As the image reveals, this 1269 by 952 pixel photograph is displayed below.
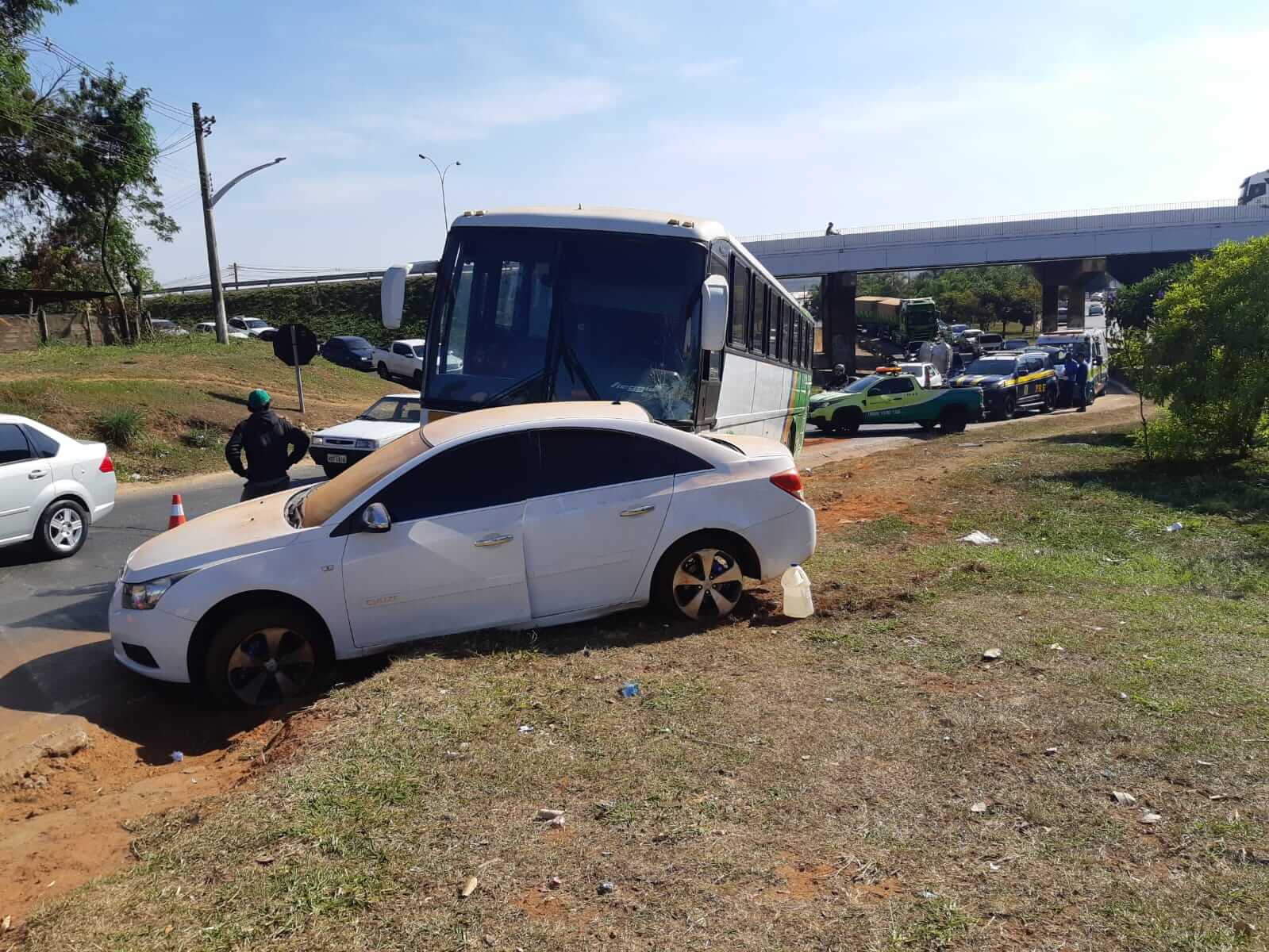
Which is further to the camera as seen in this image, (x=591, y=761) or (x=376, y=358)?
(x=376, y=358)

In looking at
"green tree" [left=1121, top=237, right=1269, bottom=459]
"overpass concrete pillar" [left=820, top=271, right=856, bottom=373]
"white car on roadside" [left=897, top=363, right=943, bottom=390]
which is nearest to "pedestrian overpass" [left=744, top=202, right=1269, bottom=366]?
"overpass concrete pillar" [left=820, top=271, right=856, bottom=373]

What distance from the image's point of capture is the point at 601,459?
279 inches

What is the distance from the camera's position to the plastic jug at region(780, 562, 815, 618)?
7.43 m

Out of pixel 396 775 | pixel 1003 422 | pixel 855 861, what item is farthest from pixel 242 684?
pixel 1003 422

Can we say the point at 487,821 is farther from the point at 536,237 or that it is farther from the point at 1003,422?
the point at 1003,422

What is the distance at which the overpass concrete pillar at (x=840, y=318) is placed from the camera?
210ft

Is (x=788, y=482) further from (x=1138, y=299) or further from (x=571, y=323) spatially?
(x=1138, y=299)

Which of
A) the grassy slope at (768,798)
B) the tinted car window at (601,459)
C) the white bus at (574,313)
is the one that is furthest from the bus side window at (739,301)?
the grassy slope at (768,798)

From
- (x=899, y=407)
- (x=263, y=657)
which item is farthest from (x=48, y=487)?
(x=899, y=407)

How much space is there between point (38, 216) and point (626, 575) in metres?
36.5

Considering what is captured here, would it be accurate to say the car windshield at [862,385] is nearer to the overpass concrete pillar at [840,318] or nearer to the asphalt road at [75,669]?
the asphalt road at [75,669]

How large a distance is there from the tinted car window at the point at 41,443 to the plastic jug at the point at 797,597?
7.66 meters

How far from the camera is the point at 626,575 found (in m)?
7.03

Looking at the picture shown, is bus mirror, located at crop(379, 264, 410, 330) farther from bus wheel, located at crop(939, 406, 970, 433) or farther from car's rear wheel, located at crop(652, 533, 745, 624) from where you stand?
bus wheel, located at crop(939, 406, 970, 433)
